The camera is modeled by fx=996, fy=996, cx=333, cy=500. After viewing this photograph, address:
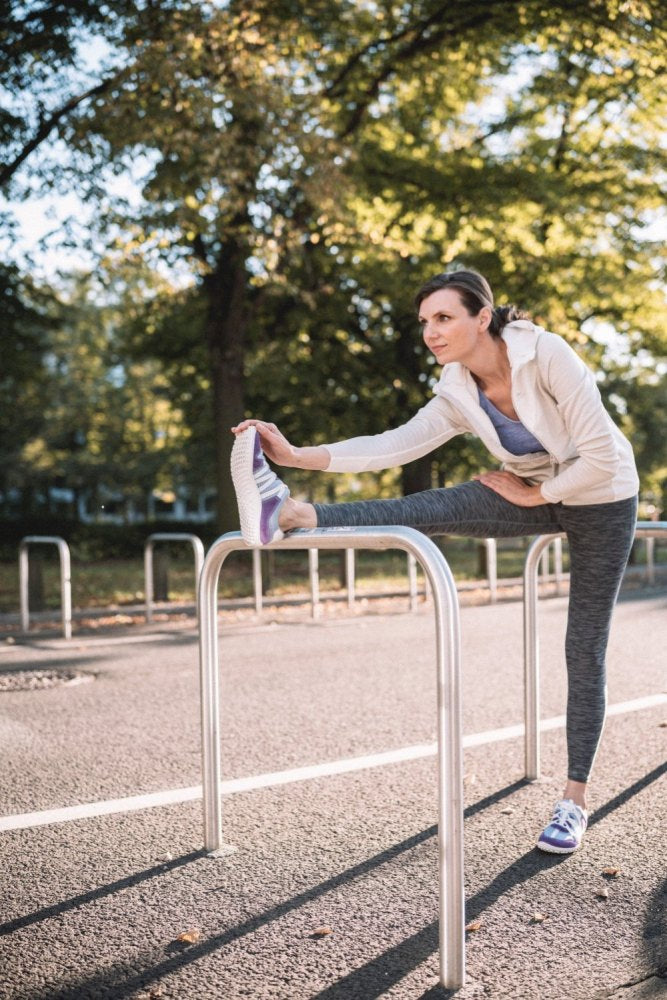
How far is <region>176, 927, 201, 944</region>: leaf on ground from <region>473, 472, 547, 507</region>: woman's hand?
1.70 meters

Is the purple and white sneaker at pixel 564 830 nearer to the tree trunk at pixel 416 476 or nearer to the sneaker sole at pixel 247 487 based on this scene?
the sneaker sole at pixel 247 487

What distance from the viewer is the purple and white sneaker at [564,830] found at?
3.38 m

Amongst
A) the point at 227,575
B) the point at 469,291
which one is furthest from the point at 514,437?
the point at 227,575

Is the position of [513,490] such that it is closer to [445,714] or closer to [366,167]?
[445,714]

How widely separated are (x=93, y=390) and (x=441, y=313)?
1455 inches

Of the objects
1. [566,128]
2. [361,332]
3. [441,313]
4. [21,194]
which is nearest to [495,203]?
[566,128]

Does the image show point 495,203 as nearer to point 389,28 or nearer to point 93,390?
point 389,28

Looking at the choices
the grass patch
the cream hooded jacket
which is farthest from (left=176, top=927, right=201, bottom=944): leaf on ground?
the grass patch

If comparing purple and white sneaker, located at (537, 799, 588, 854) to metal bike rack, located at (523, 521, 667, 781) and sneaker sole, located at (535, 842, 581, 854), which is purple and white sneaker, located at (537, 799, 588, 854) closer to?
sneaker sole, located at (535, 842, 581, 854)

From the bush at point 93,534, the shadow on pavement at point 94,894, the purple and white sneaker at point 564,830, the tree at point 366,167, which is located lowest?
the shadow on pavement at point 94,894

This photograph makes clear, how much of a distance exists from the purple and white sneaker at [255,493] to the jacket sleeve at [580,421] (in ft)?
3.22

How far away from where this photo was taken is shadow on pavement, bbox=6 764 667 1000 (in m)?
2.42

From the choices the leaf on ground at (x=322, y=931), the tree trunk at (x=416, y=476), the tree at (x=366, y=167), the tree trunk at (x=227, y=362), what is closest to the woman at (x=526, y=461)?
the leaf on ground at (x=322, y=931)

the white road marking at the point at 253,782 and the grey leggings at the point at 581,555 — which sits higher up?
the grey leggings at the point at 581,555
